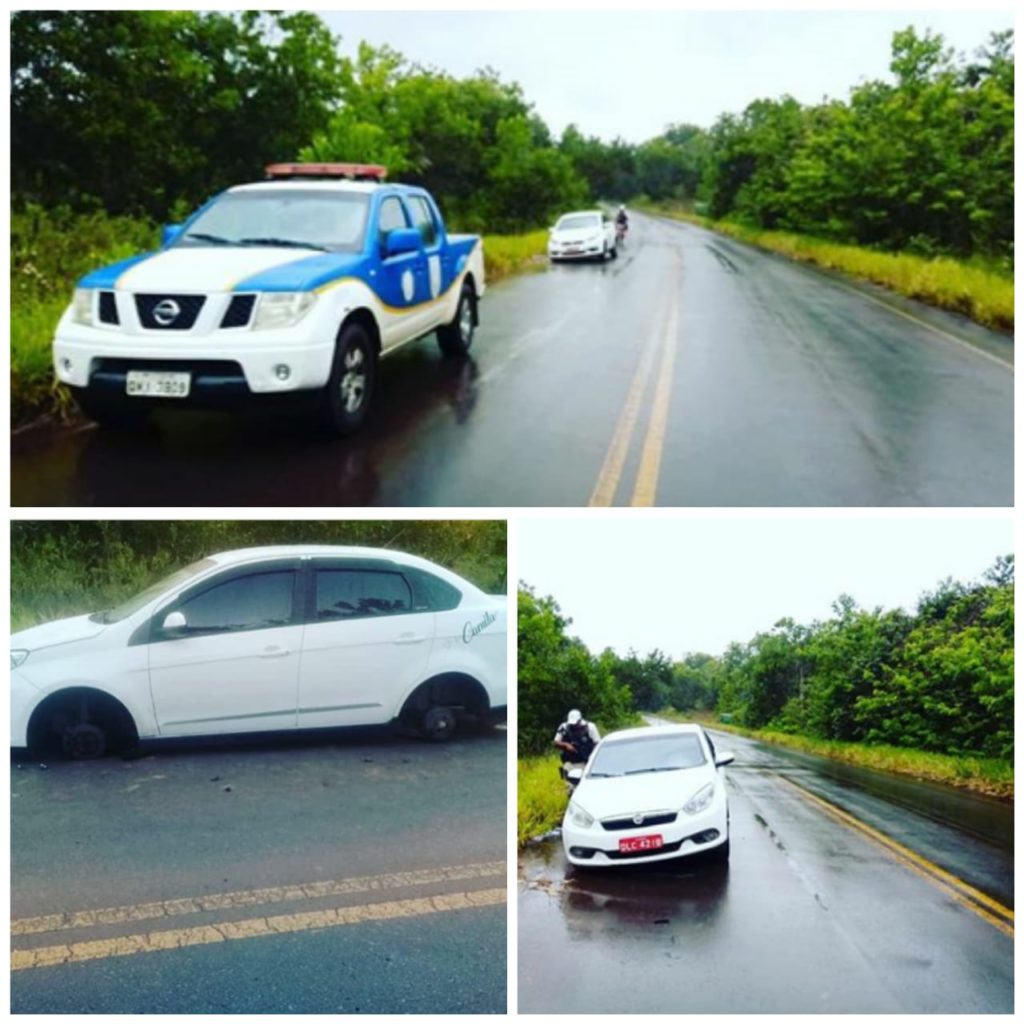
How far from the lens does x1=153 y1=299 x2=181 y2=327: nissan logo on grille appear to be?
20.1 ft

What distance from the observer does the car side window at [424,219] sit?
27.3ft

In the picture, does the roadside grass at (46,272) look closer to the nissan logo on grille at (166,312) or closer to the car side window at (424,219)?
the nissan logo on grille at (166,312)

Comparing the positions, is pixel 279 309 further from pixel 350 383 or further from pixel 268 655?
pixel 268 655

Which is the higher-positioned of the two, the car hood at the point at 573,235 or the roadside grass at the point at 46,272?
the car hood at the point at 573,235

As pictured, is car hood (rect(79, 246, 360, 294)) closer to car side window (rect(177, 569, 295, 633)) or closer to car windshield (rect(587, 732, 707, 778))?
car side window (rect(177, 569, 295, 633))

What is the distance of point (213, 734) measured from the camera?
556cm

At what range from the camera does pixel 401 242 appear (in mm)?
7332

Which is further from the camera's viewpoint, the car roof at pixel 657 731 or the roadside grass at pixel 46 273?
the roadside grass at pixel 46 273

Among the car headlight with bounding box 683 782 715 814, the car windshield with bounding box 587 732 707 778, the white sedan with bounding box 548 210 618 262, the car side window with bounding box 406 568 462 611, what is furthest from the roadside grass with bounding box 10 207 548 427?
the white sedan with bounding box 548 210 618 262

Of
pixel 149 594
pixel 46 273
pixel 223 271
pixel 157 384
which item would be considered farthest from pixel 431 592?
pixel 46 273

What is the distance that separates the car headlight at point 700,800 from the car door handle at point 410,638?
5.07 feet

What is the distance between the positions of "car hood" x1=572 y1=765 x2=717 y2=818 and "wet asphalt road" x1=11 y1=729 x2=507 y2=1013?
0.51 m

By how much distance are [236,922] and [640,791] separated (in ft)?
6.75

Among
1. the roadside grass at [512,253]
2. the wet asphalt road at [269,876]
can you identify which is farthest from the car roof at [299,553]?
the roadside grass at [512,253]
